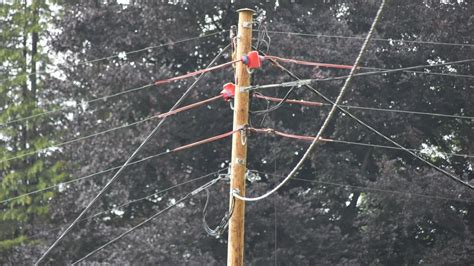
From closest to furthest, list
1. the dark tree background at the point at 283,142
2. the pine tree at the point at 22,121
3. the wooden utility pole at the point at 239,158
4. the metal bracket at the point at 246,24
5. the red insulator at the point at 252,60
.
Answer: the red insulator at the point at 252,60
the wooden utility pole at the point at 239,158
the metal bracket at the point at 246,24
the dark tree background at the point at 283,142
the pine tree at the point at 22,121

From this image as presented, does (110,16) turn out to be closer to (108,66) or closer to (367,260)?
(108,66)

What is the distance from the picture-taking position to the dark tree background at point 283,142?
83.7 feet

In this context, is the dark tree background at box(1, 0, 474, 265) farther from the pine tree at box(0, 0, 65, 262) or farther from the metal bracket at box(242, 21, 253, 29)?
the metal bracket at box(242, 21, 253, 29)

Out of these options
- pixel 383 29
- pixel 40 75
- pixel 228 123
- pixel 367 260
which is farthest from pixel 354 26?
pixel 40 75

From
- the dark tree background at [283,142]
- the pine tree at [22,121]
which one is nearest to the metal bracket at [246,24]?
the dark tree background at [283,142]

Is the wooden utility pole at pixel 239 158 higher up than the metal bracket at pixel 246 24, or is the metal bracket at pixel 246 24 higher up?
the metal bracket at pixel 246 24

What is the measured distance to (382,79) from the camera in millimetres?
27031

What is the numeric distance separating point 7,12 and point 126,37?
489 centimetres

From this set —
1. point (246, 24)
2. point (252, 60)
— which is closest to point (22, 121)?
point (246, 24)

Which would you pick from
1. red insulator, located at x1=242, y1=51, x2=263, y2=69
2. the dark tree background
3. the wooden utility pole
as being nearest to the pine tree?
the dark tree background

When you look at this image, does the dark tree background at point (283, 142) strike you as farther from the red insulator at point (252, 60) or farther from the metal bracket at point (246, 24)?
the red insulator at point (252, 60)

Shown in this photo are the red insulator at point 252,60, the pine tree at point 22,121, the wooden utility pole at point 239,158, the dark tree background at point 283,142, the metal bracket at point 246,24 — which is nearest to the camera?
the red insulator at point 252,60

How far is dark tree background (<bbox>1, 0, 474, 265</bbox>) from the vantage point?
25.5 metres

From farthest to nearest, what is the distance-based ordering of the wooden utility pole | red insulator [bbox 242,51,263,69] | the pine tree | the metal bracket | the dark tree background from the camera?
the pine tree
the dark tree background
the metal bracket
the wooden utility pole
red insulator [bbox 242,51,263,69]
